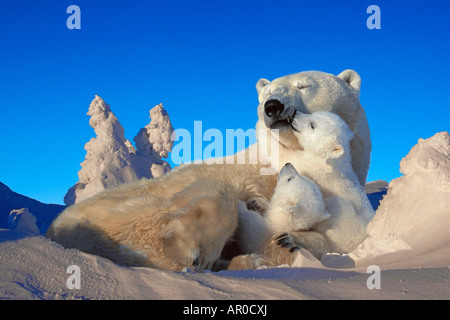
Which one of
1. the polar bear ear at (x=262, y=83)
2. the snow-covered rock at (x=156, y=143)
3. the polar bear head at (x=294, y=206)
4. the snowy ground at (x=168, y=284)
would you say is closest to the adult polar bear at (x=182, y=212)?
the polar bear head at (x=294, y=206)

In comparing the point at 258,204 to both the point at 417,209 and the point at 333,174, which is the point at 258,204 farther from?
the point at 417,209

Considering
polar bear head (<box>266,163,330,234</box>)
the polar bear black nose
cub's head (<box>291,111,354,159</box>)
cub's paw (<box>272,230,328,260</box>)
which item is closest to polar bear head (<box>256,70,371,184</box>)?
the polar bear black nose

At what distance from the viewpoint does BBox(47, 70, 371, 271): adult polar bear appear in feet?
9.31

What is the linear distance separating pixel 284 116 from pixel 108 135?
2382 cm

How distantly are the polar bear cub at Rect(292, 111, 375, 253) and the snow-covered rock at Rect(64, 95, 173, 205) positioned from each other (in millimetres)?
21290

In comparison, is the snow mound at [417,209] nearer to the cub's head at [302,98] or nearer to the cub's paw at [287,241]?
the cub's paw at [287,241]

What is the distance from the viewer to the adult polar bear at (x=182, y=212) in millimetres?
2838

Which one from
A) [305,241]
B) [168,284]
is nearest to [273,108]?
[305,241]

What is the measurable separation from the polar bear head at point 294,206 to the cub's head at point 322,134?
15.1 inches

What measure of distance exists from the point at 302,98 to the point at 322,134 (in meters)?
0.82
